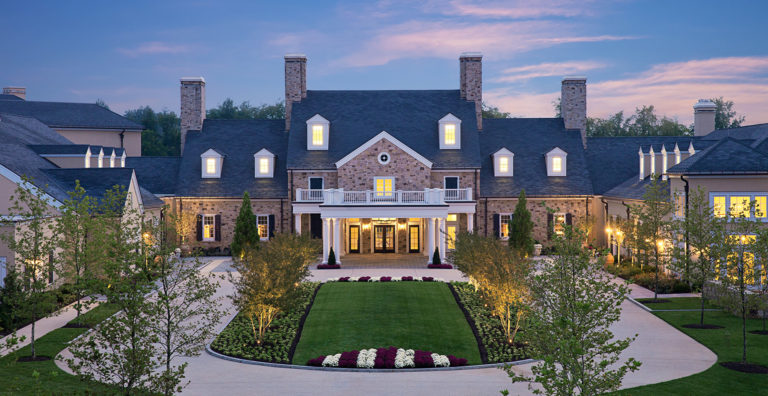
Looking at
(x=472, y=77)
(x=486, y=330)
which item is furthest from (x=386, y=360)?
(x=472, y=77)

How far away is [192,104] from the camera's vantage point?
47719 millimetres

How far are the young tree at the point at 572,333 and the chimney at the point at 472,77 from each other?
35.3 meters

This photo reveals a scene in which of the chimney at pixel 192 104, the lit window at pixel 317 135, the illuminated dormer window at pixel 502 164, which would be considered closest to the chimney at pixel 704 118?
the illuminated dormer window at pixel 502 164

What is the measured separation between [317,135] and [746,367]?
102 feet

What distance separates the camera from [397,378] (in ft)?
58.2

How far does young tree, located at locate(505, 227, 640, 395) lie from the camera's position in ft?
33.3

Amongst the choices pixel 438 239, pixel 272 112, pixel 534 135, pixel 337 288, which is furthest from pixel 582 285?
pixel 272 112

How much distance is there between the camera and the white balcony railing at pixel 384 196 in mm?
39441

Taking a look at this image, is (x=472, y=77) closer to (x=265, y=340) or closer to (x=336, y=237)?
(x=336, y=237)

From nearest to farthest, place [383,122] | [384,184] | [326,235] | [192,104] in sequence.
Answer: [326,235] < [384,184] < [383,122] < [192,104]

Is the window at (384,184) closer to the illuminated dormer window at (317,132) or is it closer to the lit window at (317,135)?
the illuminated dormer window at (317,132)

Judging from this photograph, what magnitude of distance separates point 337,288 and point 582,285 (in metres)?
20.7

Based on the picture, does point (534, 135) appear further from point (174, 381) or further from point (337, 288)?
point (174, 381)

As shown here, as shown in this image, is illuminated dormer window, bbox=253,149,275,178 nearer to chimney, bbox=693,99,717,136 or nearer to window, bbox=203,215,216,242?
window, bbox=203,215,216,242
